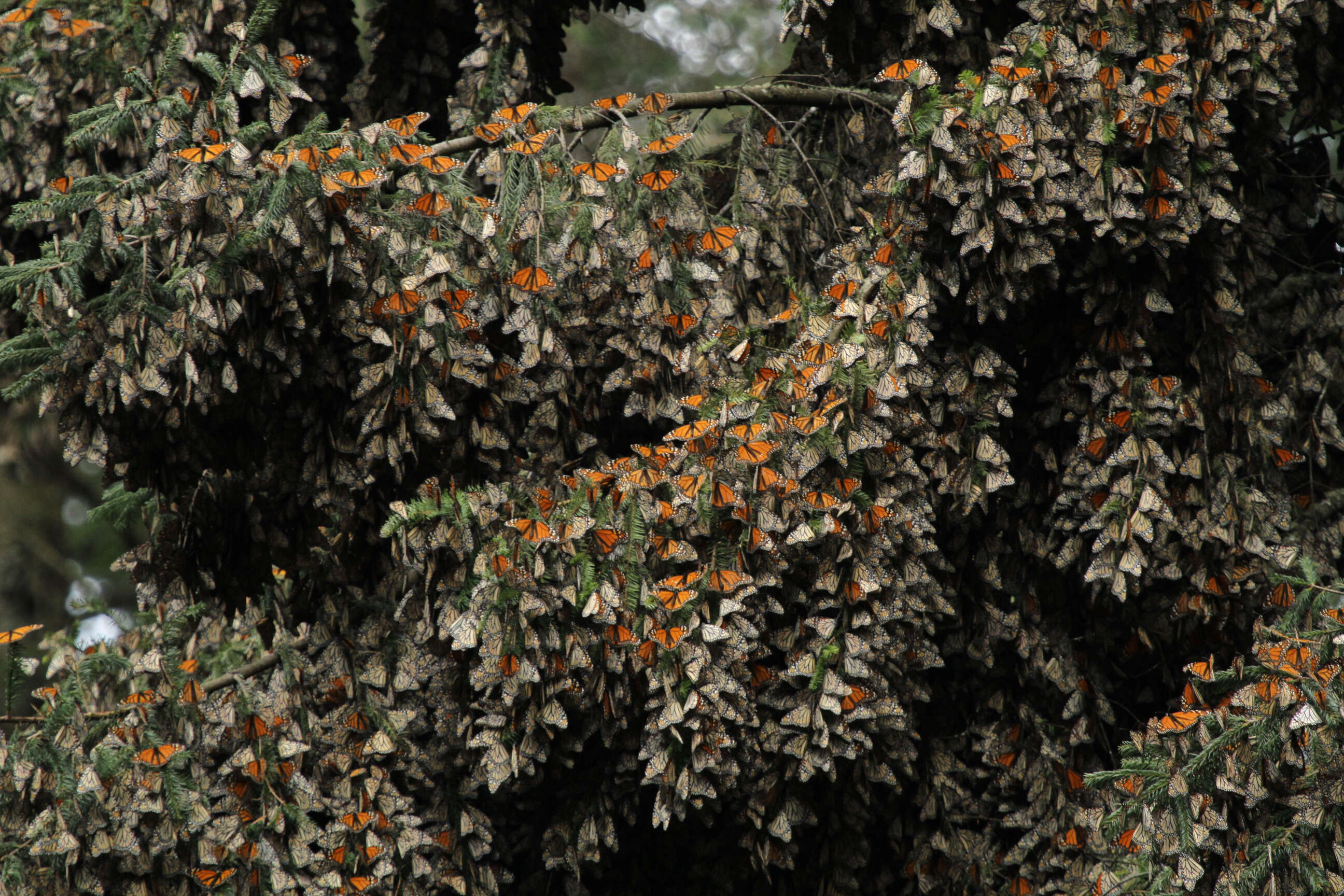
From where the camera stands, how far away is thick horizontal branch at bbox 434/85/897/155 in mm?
2943

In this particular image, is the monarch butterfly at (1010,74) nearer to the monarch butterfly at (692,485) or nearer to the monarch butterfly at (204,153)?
the monarch butterfly at (692,485)

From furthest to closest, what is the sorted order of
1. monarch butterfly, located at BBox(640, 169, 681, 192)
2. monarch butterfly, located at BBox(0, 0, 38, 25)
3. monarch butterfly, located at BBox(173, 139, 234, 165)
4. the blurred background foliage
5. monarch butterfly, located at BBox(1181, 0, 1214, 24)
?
the blurred background foliage < monarch butterfly, located at BBox(0, 0, 38, 25) < monarch butterfly, located at BBox(1181, 0, 1214, 24) < monarch butterfly, located at BBox(640, 169, 681, 192) < monarch butterfly, located at BBox(173, 139, 234, 165)

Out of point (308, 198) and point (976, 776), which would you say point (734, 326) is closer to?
point (308, 198)

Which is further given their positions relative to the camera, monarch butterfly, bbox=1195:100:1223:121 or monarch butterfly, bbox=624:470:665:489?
monarch butterfly, bbox=1195:100:1223:121

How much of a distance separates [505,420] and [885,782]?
3.80 ft

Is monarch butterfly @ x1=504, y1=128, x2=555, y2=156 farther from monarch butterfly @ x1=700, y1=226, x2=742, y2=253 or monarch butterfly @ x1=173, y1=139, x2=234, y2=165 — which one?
monarch butterfly @ x1=173, y1=139, x2=234, y2=165

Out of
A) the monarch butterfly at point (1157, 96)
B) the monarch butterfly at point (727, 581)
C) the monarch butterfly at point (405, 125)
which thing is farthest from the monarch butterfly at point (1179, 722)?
the monarch butterfly at point (405, 125)

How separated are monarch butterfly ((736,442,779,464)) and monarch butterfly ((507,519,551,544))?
403 millimetres

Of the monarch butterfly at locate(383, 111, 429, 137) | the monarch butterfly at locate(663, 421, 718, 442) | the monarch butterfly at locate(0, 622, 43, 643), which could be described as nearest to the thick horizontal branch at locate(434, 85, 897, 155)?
the monarch butterfly at locate(383, 111, 429, 137)

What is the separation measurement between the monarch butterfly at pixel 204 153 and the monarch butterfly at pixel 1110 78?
1802mm

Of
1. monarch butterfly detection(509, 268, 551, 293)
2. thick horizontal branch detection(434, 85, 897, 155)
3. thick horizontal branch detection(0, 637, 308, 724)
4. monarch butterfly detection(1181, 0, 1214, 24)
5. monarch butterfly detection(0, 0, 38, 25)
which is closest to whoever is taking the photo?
monarch butterfly detection(509, 268, 551, 293)

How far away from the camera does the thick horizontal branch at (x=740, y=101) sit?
9.66ft

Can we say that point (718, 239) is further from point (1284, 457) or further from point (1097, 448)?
point (1284, 457)

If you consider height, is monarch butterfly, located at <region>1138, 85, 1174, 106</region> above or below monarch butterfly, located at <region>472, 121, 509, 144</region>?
below
